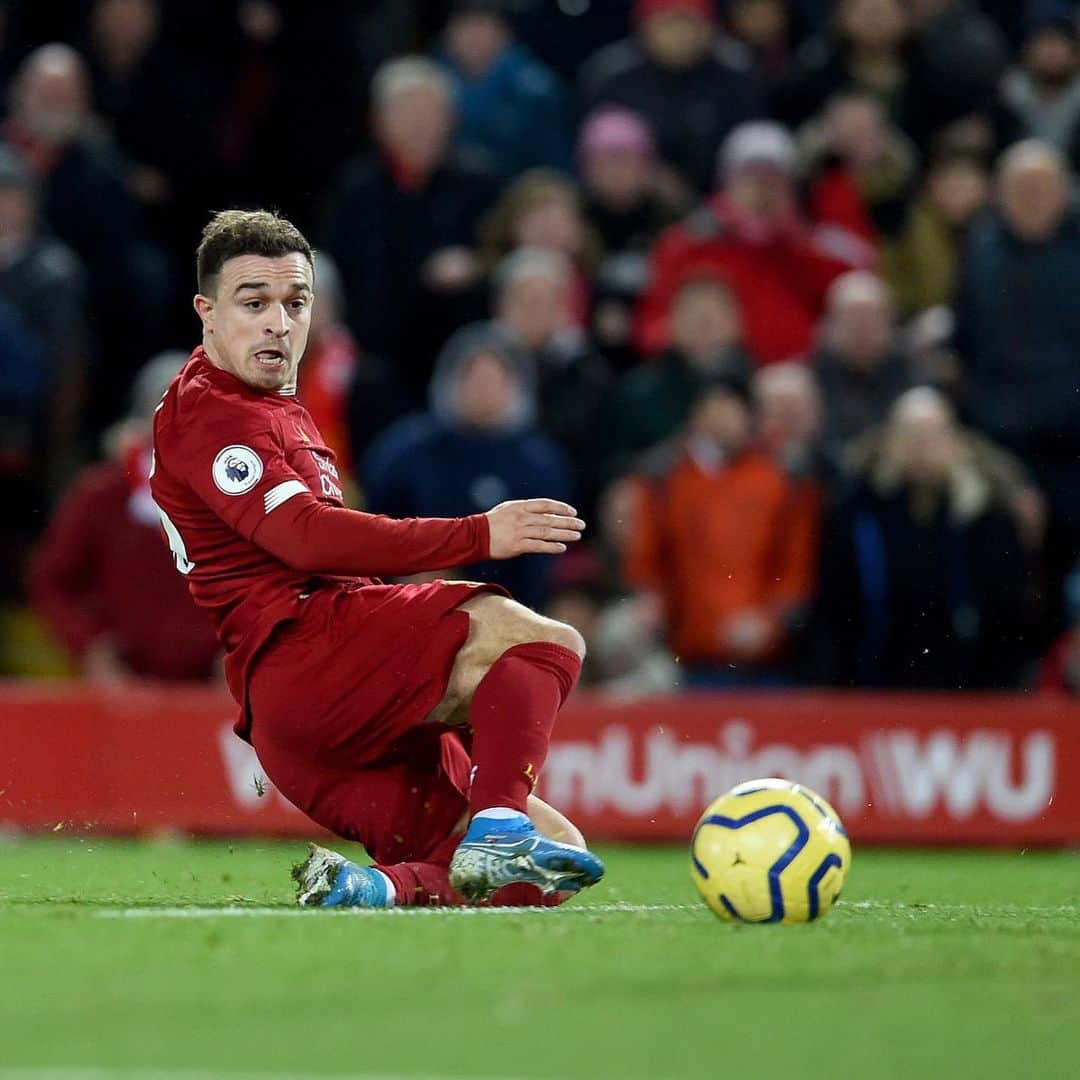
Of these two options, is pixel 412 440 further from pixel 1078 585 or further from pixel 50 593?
pixel 1078 585

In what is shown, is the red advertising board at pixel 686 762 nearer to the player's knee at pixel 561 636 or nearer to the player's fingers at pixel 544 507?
the player's knee at pixel 561 636

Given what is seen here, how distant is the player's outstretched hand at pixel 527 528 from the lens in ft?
21.5

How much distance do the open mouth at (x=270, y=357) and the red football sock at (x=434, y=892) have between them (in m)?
1.50

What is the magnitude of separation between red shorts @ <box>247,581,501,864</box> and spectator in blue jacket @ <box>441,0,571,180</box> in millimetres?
7531

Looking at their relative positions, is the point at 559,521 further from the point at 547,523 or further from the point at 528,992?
the point at 528,992

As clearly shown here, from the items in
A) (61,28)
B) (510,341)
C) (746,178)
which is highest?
(61,28)

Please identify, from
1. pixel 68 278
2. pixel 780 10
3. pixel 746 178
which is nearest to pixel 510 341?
pixel 746 178

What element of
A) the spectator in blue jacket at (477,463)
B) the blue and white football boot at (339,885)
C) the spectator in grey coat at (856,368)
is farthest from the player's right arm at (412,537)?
the spectator in grey coat at (856,368)

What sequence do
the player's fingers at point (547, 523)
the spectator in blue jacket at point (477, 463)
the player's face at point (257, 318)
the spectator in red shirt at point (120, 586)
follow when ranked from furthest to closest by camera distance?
1. the spectator in red shirt at point (120, 586)
2. the spectator in blue jacket at point (477, 463)
3. the player's face at point (257, 318)
4. the player's fingers at point (547, 523)

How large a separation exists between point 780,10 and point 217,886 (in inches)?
333

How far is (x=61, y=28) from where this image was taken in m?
14.4

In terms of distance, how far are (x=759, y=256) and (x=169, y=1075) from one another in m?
9.49

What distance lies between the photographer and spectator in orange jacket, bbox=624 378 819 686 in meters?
11.8

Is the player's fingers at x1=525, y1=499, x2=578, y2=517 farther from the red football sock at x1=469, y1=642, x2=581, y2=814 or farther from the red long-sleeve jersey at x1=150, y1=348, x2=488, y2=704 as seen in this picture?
the red football sock at x1=469, y1=642, x2=581, y2=814
